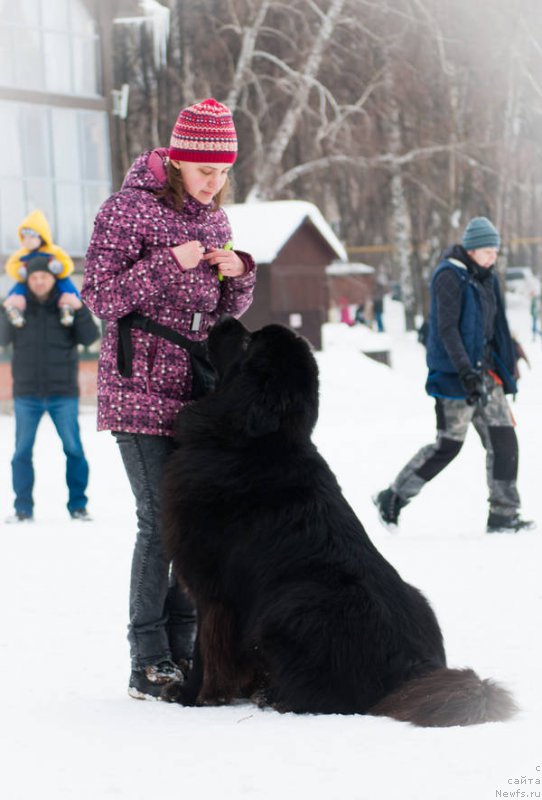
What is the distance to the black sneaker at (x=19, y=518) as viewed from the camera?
702cm

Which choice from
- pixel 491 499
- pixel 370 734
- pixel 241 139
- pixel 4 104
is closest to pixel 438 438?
pixel 491 499

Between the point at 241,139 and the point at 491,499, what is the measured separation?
1780 centimetres

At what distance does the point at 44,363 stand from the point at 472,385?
277 cm

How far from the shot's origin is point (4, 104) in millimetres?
17688

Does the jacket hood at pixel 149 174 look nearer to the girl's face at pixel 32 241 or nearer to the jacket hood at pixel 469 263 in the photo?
the jacket hood at pixel 469 263

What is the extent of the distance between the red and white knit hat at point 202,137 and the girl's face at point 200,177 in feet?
0.06

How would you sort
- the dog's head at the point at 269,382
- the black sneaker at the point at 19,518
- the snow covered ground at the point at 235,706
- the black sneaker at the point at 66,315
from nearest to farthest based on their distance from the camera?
the snow covered ground at the point at 235,706
the dog's head at the point at 269,382
the black sneaker at the point at 19,518
the black sneaker at the point at 66,315

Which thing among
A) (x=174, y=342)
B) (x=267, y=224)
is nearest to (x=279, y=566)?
(x=174, y=342)

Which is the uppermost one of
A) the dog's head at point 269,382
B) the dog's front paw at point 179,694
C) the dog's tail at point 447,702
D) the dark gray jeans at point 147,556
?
the dog's head at point 269,382

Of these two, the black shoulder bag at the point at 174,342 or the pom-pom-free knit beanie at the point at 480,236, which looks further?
the pom-pom-free knit beanie at the point at 480,236

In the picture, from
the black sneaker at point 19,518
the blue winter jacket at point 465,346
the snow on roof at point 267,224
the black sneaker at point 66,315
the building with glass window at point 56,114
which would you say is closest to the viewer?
the blue winter jacket at point 465,346

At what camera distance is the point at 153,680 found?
3.35 metres

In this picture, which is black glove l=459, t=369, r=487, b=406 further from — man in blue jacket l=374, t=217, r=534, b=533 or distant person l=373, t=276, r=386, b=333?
distant person l=373, t=276, r=386, b=333

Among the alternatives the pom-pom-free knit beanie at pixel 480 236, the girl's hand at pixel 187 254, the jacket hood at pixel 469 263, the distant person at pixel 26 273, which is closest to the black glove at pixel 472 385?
the jacket hood at pixel 469 263
